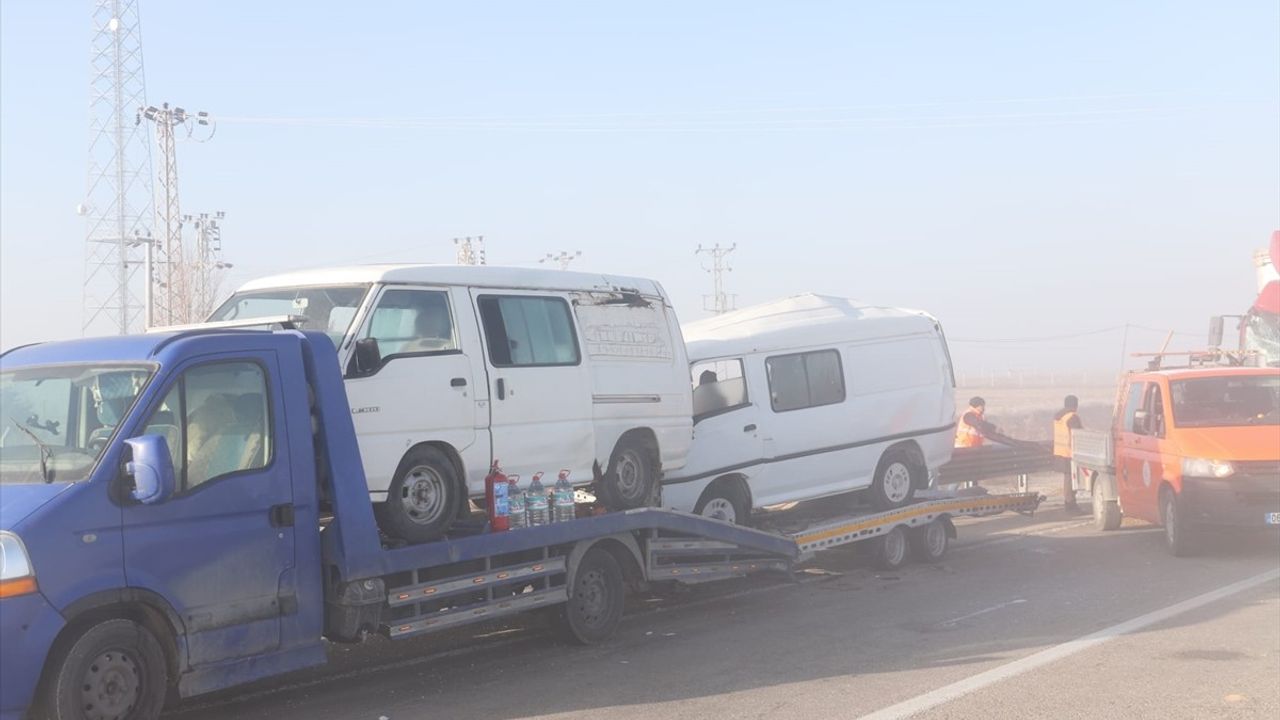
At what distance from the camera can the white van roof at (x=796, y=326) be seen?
12.0m

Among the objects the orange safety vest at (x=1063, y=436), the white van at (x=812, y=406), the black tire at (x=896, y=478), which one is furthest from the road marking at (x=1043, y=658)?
→ the orange safety vest at (x=1063, y=436)

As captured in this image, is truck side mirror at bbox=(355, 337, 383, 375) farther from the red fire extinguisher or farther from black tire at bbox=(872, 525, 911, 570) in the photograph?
black tire at bbox=(872, 525, 911, 570)

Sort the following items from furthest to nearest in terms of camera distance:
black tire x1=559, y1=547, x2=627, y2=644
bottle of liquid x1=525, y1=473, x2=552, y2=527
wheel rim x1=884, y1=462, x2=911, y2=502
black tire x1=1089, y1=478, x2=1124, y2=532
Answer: black tire x1=1089, y1=478, x2=1124, y2=532 < wheel rim x1=884, y1=462, x2=911, y2=502 < black tire x1=559, y1=547, x2=627, y2=644 < bottle of liquid x1=525, y1=473, x2=552, y2=527

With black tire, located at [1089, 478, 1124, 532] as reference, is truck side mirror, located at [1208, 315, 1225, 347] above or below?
above

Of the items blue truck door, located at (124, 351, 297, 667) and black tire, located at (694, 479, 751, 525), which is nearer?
blue truck door, located at (124, 351, 297, 667)

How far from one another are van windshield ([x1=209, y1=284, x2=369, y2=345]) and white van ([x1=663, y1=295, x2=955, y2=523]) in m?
4.10

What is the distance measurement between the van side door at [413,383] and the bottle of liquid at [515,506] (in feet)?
0.74

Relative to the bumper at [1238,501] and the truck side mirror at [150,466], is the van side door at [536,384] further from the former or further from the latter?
the bumper at [1238,501]

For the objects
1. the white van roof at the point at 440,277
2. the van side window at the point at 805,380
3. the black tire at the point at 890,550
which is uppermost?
the white van roof at the point at 440,277

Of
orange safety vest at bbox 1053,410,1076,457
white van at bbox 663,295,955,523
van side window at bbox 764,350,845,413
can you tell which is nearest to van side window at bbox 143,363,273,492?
white van at bbox 663,295,955,523

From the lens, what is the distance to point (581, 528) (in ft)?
28.7

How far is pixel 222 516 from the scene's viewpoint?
6.50 meters

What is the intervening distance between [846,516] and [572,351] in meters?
4.51

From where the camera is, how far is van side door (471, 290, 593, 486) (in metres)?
8.68
